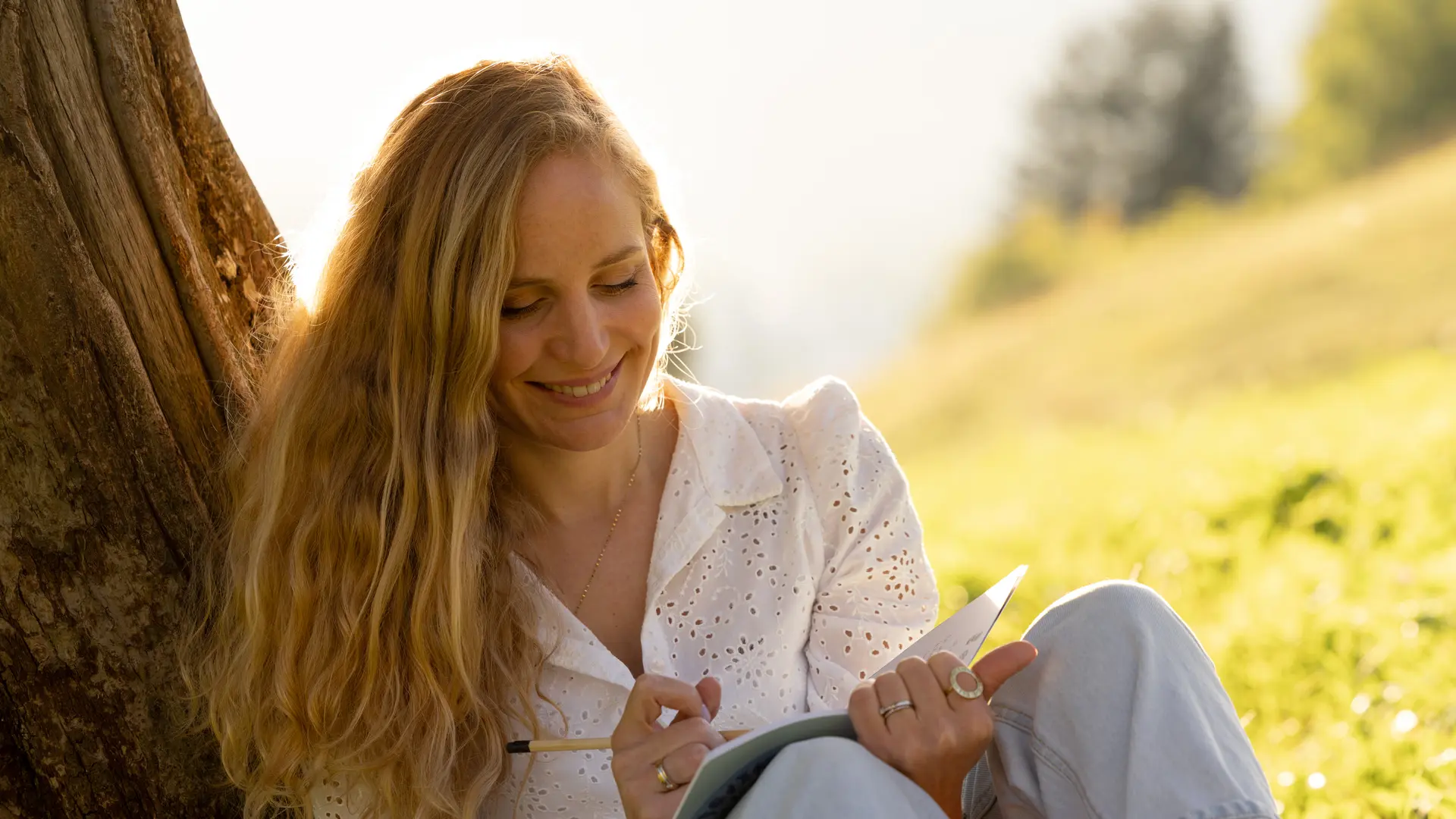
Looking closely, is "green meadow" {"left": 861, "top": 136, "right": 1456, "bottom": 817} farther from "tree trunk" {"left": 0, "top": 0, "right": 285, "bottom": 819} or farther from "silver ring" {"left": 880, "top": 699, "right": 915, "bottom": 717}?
"tree trunk" {"left": 0, "top": 0, "right": 285, "bottom": 819}

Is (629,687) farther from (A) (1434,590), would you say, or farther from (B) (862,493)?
(A) (1434,590)

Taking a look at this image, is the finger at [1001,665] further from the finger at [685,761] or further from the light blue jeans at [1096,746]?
the finger at [685,761]

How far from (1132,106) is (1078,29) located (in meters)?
2.89

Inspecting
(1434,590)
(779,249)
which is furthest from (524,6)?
(779,249)

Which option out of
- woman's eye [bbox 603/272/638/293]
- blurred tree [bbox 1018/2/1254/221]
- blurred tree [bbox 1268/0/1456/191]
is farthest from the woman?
blurred tree [bbox 1018/2/1254/221]

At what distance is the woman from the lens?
2141 mm

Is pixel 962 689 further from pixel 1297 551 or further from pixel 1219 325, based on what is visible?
pixel 1219 325

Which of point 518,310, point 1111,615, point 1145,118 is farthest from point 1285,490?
point 1145,118

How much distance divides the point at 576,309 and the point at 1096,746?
1.05 metres

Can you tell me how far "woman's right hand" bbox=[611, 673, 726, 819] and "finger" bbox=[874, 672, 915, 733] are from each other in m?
0.25

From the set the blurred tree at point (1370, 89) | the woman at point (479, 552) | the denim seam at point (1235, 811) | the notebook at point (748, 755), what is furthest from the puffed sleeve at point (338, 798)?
the blurred tree at point (1370, 89)

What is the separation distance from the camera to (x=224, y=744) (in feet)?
7.02

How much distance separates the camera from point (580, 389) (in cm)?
226

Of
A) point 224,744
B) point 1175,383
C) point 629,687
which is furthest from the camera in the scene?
point 1175,383
